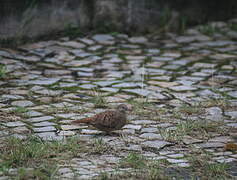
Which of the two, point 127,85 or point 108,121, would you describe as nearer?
point 108,121

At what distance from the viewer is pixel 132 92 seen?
22.4 feet

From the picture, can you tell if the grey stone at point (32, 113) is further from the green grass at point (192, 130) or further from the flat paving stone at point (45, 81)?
the green grass at point (192, 130)

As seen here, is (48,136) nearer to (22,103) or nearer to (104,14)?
(22,103)

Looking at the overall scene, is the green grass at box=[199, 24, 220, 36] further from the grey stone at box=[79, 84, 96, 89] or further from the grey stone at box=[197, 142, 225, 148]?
the grey stone at box=[197, 142, 225, 148]

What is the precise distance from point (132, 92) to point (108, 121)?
1.93 meters

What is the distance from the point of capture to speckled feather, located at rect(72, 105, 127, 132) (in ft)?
16.3

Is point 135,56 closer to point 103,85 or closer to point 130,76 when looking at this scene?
point 130,76

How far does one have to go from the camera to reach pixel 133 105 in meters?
6.20

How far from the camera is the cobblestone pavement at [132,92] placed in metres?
4.79

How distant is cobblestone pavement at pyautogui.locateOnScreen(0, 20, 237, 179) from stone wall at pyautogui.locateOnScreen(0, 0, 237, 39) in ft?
0.99

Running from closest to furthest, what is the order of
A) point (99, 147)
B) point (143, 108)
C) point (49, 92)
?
1. point (99, 147)
2. point (143, 108)
3. point (49, 92)

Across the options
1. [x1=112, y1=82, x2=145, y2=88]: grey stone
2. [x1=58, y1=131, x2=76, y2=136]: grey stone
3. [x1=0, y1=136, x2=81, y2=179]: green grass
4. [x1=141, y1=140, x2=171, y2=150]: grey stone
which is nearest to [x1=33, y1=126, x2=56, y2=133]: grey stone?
[x1=58, y1=131, x2=76, y2=136]: grey stone

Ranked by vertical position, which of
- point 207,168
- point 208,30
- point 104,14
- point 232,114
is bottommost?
point 232,114

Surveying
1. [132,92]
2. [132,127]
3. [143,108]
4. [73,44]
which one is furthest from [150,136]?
[73,44]
